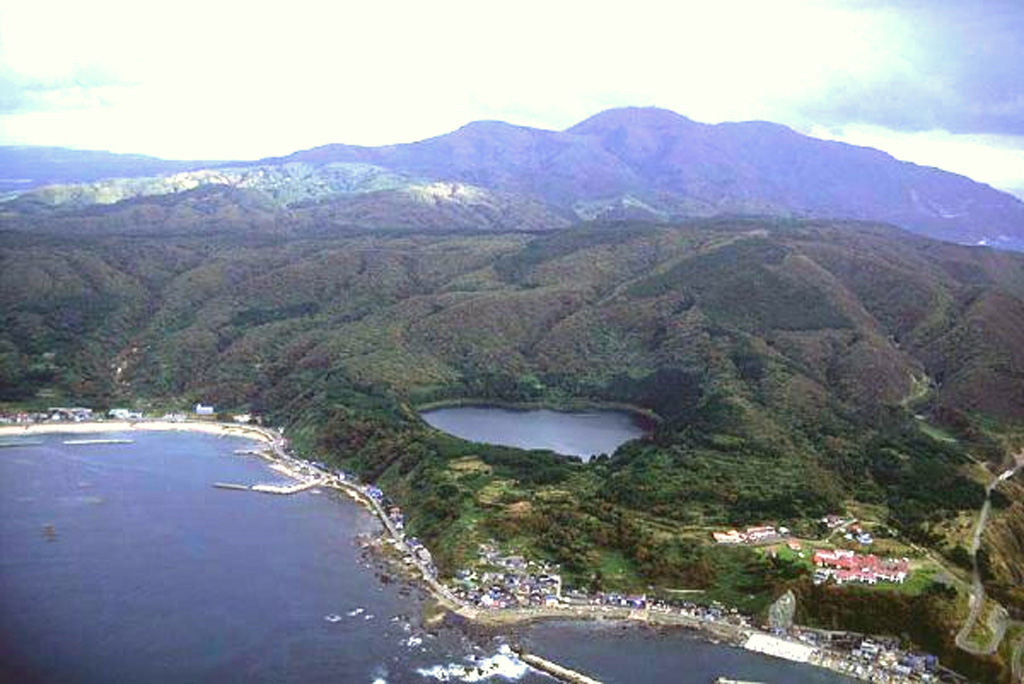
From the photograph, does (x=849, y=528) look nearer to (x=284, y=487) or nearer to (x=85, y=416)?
(x=284, y=487)

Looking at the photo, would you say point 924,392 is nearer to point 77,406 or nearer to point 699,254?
point 699,254

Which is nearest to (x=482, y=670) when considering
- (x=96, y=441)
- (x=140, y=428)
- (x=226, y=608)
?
(x=226, y=608)

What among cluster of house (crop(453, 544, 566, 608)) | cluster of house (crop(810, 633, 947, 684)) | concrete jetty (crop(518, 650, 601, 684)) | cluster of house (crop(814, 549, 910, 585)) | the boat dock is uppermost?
cluster of house (crop(814, 549, 910, 585))

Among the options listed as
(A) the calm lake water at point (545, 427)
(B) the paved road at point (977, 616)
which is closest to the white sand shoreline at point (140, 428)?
(A) the calm lake water at point (545, 427)

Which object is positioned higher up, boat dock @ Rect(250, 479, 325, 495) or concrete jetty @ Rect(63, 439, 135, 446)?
boat dock @ Rect(250, 479, 325, 495)

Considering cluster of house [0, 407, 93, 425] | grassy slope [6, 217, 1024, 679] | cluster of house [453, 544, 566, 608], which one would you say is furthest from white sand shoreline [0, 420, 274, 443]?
cluster of house [453, 544, 566, 608]

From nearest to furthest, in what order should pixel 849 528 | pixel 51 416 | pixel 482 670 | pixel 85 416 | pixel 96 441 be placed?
pixel 482 670
pixel 849 528
pixel 96 441
pixel 51 416
pixel 85 416

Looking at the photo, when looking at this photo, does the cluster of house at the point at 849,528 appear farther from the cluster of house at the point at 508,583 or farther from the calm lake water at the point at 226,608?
the cluster of house at the point at 508,583

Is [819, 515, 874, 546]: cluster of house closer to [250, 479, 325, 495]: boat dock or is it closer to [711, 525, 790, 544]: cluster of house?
[711, 525, 790, 544]: cluster of house
